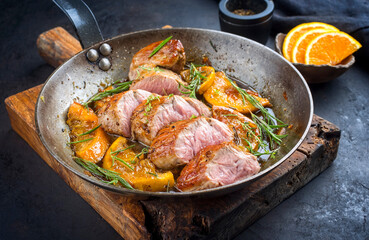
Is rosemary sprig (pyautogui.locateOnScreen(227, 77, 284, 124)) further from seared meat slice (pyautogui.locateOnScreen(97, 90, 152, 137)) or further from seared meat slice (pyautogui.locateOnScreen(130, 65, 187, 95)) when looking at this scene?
seared meat slice (pyautogui.locateOnScreen(97, 90, 152, 137))

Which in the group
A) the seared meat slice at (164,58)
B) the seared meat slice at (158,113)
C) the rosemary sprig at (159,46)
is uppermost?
the rosemary sprig at (159,46)

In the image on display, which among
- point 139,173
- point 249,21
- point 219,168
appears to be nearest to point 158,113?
point 139,173

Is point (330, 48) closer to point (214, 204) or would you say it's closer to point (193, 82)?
point (193, 82)

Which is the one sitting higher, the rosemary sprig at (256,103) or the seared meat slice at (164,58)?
the seared meat slice at (164,58)

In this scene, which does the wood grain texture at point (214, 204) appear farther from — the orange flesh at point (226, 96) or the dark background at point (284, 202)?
the orange flesh at point (226, 96)

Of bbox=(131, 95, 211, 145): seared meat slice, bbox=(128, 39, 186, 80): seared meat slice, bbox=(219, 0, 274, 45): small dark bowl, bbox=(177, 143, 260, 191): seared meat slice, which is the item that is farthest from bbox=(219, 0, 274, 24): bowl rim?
bbox=(177, 143, 260, 191): seared meat slice

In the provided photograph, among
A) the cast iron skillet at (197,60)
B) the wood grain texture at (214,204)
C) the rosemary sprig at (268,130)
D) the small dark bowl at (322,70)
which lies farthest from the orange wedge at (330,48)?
the rosemary sprig at (268,130)

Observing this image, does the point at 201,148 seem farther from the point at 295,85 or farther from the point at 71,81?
the point at 71,81
